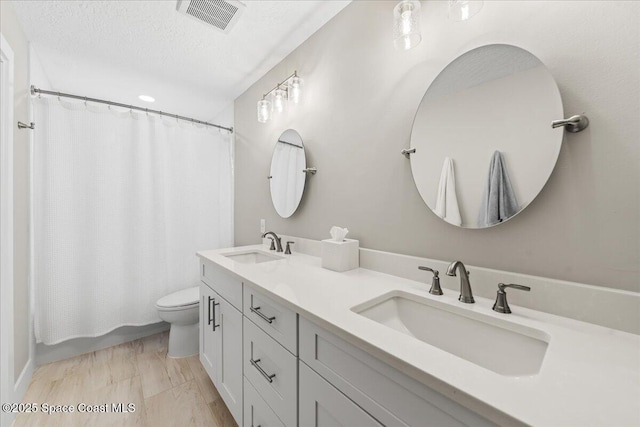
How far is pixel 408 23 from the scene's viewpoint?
1004 mm

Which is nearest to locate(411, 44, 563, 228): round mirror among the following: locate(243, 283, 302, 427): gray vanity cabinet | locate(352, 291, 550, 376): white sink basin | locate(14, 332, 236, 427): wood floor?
locate(352, 291, 550, 376): white sink basin

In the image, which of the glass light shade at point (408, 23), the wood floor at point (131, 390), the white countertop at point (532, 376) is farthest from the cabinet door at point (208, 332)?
the glass light shade at point (408, 23)

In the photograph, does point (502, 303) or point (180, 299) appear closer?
point (502, 303)

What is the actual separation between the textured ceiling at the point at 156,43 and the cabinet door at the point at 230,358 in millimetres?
1689

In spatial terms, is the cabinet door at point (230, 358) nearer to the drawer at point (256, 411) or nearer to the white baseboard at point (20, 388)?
the drawer at point (256, 411)

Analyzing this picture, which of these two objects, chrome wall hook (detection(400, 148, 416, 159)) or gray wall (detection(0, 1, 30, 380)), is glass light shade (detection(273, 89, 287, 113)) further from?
gray wall (detection(0, 1, 30, 380))

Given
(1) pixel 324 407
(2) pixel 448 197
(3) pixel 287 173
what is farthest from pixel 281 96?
(1) pixel 324 407

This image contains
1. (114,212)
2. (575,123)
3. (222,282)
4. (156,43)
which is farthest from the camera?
(114,212)

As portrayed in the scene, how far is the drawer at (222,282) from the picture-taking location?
121 centimetres

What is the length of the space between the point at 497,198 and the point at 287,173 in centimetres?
133

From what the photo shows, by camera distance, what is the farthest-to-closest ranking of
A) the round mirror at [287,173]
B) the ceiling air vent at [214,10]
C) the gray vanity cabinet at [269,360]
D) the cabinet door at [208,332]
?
1. the round mirror at [287,173]
2. the cabinet door at [208,332]
3. the ceiling air vent at [214,10]
4. the gray vanity cabinet at [269,360]

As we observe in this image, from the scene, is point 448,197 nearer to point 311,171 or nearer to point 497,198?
point 497,198

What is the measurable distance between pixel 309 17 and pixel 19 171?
2.00 m

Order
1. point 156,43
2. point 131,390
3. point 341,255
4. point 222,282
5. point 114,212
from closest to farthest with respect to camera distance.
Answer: point 341,255 → point 222,282 → point 131,390 → point 156,43 → point 114,212
